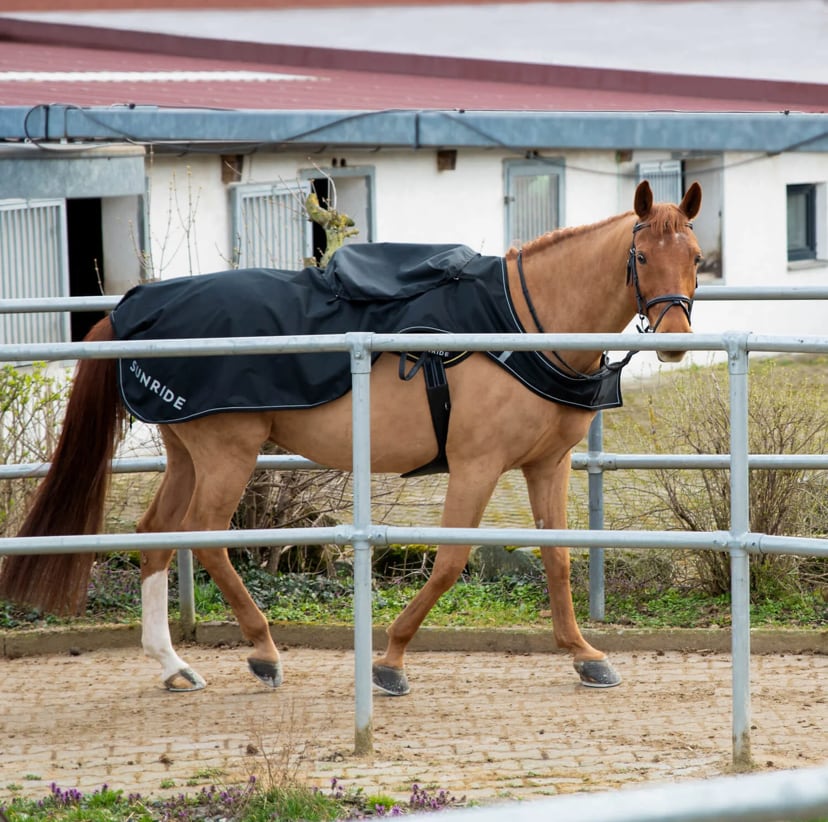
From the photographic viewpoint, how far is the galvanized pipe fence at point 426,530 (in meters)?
4.05

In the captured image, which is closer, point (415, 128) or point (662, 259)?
point (662, 259)

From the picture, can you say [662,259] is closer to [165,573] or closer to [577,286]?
[577,286]

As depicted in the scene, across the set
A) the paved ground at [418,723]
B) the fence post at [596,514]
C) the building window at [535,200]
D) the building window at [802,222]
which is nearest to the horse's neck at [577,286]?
the fence post at [596,514]

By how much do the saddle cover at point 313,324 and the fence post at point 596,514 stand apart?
2.75 ft

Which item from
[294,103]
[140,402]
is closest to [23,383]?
[140,402]

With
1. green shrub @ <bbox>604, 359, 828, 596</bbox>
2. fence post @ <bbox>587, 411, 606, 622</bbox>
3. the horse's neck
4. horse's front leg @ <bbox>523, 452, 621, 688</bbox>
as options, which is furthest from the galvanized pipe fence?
green shrub @ <bbox>604, 359, 828, 596</bbox>

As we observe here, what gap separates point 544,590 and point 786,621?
42.8 inches

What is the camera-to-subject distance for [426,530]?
14.1 ft

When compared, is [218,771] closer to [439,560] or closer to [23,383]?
[439,560]

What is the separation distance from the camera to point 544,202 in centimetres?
1420

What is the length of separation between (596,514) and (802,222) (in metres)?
11.2

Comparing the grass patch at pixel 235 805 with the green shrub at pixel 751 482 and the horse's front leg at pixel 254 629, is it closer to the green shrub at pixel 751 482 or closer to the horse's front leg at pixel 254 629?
the horse's front leg at pixel 254 629

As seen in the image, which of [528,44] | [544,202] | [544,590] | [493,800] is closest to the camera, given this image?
[493,800]

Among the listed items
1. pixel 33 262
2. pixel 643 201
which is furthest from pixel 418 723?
pixel 33 262
